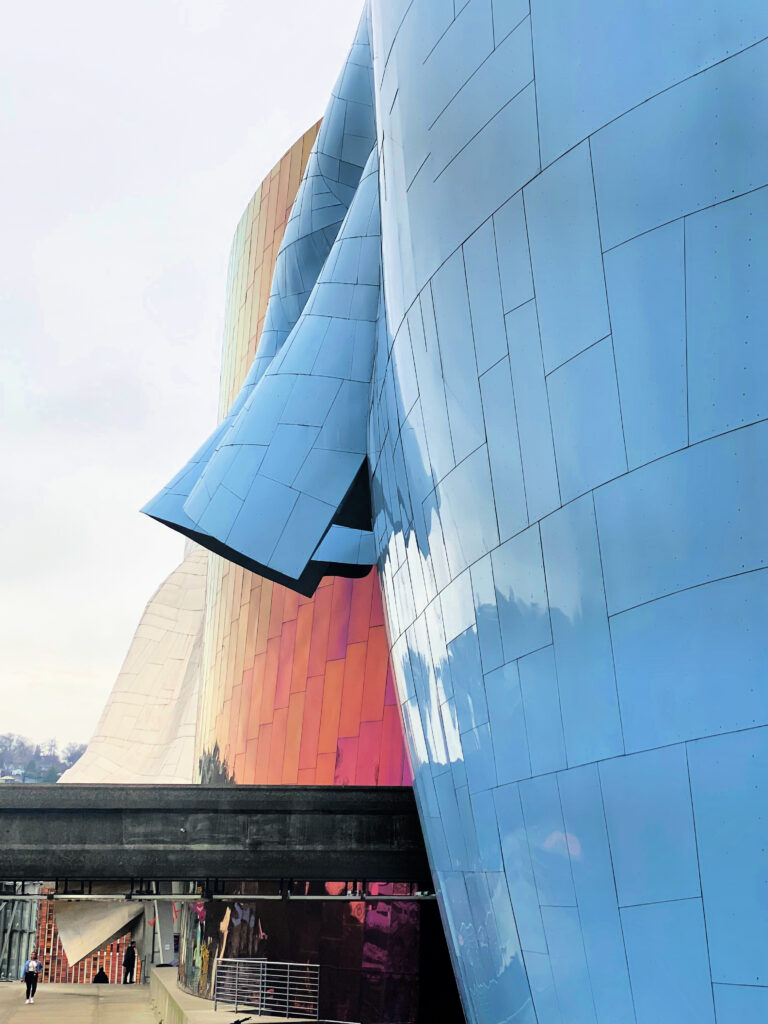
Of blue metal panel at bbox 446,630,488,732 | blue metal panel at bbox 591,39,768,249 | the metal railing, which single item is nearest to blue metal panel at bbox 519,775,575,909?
blue metal panel at bbox 446,630,488,732

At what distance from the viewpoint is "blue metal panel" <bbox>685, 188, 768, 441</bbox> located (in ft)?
16.4

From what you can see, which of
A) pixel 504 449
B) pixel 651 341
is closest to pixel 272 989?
pixel 504 449

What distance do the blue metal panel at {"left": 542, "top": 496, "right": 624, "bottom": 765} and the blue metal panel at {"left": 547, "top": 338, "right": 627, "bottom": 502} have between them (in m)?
0.17

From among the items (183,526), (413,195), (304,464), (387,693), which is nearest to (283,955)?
(387,693)

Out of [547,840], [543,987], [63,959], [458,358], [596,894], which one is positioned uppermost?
[458,358]

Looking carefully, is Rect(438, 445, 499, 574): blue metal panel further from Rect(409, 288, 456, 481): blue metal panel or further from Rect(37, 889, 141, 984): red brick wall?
Rect(37, 889, 141, 984): red brick wall

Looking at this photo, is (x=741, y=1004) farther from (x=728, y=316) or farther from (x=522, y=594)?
(x=728, y=316)

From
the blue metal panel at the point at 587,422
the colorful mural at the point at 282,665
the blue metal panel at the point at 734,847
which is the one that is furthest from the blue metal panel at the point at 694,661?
the colorful mural at the point at 282,665

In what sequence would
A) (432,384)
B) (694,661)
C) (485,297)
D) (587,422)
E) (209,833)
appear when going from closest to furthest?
(694,661), (587,422), (485,297), (432,384), (209,833)

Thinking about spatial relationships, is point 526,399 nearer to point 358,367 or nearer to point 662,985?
point 662,985

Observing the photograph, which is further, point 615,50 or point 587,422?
point 615,50

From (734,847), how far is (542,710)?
1.46m

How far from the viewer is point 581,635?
5715 millimetres

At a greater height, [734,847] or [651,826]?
[651,826]
